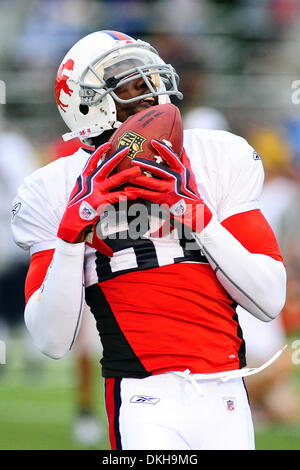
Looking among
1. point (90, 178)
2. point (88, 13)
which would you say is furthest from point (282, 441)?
point (88, 13)

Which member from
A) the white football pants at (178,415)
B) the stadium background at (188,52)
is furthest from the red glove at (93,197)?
the stadium background at (188,52)

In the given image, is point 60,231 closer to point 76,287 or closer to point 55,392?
point 76,287

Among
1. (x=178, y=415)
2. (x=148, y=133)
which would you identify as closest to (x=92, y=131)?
(x=148, y=133)

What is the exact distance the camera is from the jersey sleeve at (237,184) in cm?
225

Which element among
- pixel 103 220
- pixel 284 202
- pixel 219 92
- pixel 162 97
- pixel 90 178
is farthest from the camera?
pixel 219 92

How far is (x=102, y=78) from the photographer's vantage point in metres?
2.36

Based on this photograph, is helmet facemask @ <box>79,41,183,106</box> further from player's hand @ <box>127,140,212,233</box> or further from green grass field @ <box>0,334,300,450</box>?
green grass field @ <box>0,334,300,450</box>

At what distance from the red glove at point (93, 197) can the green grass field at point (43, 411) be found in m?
2.83

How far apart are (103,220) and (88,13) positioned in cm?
811

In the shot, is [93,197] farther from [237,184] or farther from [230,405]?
[230,405]

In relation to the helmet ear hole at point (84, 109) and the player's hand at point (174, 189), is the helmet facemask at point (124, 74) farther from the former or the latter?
the player's hand at point (174, 189)

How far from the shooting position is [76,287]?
7.04ft

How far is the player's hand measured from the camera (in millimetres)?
2002

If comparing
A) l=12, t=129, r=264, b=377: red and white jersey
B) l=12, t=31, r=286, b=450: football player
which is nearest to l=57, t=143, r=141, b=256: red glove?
l=12, t=31, r=286, b=450: football player
